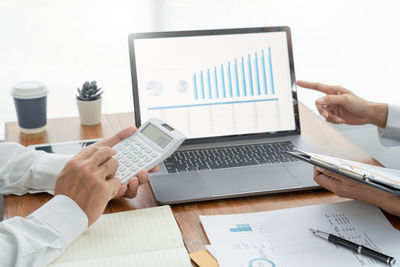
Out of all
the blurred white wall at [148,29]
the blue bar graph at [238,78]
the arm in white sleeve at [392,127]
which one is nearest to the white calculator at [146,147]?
the blue bar graph at [238,78]

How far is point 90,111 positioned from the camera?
141 centimetres

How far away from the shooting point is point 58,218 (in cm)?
84

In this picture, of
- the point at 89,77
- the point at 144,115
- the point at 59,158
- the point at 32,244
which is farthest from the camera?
the point at 89,77

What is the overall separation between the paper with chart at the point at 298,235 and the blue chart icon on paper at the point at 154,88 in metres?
0.42

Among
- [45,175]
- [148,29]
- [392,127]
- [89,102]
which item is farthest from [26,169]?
[148,29]

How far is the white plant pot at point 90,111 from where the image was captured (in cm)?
140

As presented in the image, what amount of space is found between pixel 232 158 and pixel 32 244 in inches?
21.3

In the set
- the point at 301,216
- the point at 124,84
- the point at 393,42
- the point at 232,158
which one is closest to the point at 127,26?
the point at 124,84

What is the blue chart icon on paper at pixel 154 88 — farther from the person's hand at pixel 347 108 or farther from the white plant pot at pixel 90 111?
the person's hand at pixel 347 108

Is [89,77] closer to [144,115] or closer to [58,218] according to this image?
[144,115]

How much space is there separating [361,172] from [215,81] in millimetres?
516

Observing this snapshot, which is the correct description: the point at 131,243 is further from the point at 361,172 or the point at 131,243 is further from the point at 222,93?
the point at 222,93

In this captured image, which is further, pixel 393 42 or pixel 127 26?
pixel 393 42

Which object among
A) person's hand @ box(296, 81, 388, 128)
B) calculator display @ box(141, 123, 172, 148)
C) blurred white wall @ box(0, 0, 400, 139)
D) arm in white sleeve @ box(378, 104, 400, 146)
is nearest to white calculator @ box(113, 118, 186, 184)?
calculator display @ box(141, 123, 172, 148)
